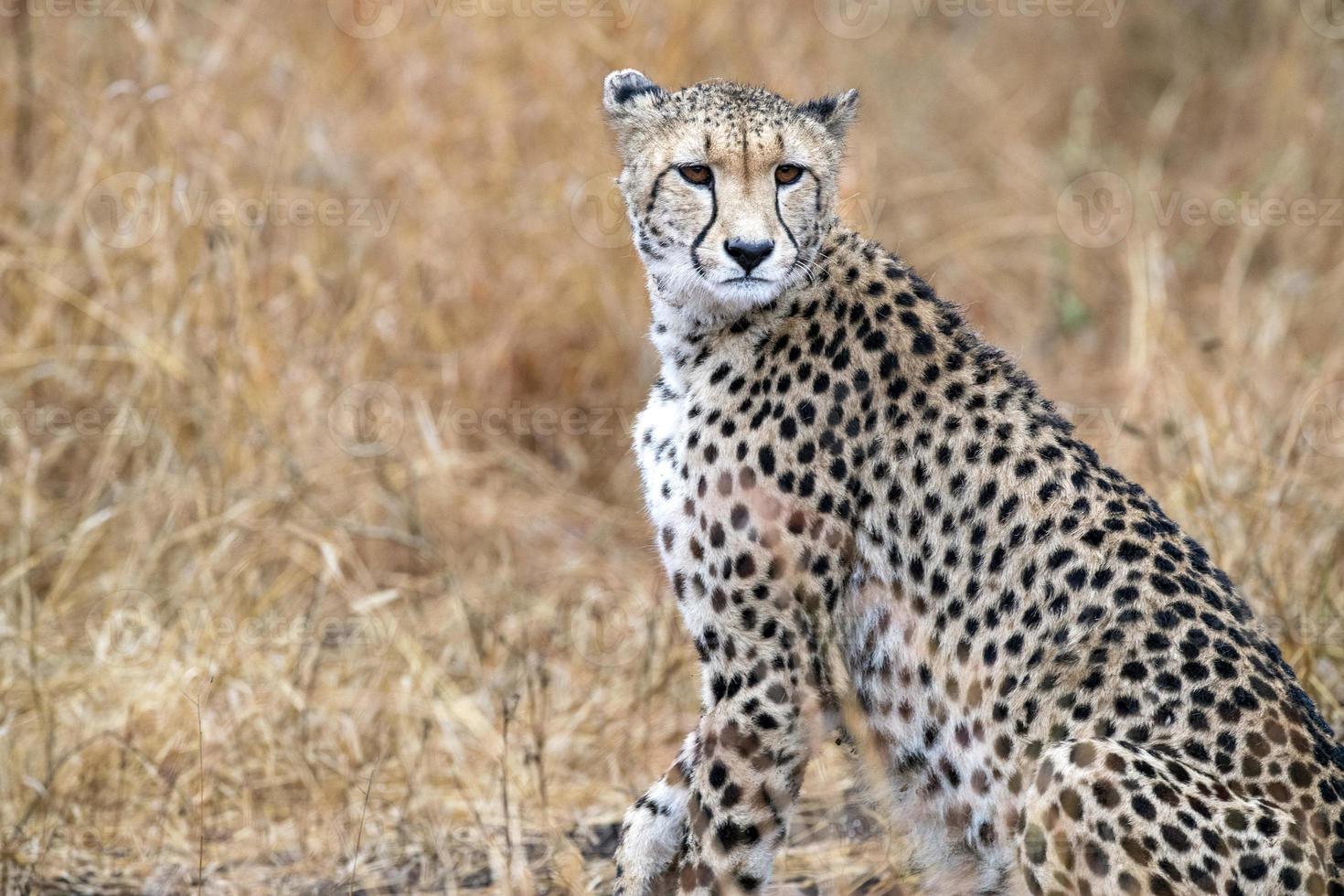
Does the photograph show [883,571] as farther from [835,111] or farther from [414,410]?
[414,410]

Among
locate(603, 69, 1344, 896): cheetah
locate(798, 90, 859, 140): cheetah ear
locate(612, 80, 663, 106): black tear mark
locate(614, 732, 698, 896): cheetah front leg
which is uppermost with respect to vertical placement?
locate(612, 80, 663, 106): black tear mark

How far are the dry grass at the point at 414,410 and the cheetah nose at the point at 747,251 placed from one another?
1.15 m

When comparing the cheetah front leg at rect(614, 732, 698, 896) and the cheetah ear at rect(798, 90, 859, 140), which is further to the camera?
the cheetah ear at rect(798, 90, 859, 140)

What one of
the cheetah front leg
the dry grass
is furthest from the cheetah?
the dry grass

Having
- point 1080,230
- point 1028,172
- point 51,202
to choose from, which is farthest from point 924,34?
point 51,202

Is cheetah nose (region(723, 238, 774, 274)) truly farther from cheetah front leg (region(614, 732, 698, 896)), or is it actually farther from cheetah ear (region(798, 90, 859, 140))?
cheetah front leg (region(614, 732, 698, 896))

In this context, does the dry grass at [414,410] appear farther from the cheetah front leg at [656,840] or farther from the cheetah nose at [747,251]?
the cheetah nose at [747,251]

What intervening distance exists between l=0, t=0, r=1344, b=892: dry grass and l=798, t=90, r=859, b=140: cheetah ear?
145 cm

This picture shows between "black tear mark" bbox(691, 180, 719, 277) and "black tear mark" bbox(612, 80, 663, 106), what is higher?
"black tear mark" bbox(612, 80, 663, 106)

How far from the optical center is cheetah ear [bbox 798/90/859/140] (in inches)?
145

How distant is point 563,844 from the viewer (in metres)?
3.82

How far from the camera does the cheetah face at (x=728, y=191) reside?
10.8 feet

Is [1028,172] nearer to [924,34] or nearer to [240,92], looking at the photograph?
[924,34]

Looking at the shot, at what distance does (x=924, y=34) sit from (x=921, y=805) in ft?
24.0
